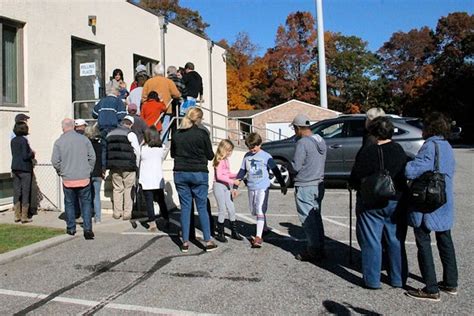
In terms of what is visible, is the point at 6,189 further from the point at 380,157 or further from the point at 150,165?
the point at 380,157

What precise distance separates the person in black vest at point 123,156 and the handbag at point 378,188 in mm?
4481

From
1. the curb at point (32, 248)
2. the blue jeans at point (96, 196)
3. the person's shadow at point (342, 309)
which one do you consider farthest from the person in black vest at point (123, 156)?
the person's shadow at point (342, 309)

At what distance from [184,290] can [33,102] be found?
665cm

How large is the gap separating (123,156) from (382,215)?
15.7ft

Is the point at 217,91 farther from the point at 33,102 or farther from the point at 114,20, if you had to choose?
the point at 33,102

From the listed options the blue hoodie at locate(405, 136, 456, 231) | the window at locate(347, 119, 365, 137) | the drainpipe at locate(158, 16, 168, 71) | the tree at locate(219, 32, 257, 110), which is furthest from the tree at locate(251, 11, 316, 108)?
the blue hoodie at locate(405, 136, 456, 231)

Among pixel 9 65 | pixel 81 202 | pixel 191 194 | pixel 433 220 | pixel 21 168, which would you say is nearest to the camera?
pixel 433 220

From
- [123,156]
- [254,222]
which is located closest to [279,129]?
[254,222]

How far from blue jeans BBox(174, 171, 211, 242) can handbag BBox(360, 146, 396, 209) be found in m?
2.33

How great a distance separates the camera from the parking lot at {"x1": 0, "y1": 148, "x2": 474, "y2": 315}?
4637 mm

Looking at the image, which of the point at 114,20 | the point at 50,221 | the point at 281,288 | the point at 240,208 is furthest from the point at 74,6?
the point at 281,288

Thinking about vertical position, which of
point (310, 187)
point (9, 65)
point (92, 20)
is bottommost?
point (310, 187)

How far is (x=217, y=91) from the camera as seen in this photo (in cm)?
1944

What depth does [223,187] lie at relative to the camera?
24.2 ft
